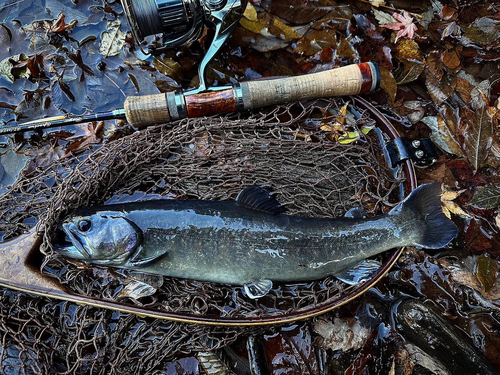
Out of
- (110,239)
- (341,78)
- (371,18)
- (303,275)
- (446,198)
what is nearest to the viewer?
(110,239)

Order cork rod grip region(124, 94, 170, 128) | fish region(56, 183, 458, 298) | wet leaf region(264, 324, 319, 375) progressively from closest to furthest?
1. fish region(56, 183, 458, 298)
2. cork rod grip region(124, 94, 170, 128)
3. wet leaf region(264, 324, 319, 375)

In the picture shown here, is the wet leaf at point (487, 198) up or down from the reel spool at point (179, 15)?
down

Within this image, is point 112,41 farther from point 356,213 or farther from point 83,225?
point 356,213

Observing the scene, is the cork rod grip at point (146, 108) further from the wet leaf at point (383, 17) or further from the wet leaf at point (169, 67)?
the wet leaf at point (383, 17)

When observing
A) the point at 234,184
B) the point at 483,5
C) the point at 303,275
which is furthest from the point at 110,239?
the point at 483,5

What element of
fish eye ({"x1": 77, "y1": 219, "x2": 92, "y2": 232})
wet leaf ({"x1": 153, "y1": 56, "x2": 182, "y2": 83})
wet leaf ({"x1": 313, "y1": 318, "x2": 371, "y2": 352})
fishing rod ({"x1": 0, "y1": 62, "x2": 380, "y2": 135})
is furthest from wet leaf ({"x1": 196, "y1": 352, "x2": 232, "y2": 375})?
wet leaf ({"x1": 153, "y1": 56, "x2": 182, "y2": 83})

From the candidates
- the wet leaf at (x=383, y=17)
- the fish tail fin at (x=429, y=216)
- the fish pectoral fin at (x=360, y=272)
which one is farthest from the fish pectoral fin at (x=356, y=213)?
the wet leaf at (x=383, y=17)

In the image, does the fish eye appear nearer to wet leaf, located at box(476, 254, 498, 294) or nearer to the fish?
the fish

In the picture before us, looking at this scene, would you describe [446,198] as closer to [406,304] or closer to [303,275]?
[406,304]
